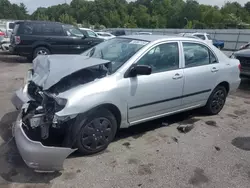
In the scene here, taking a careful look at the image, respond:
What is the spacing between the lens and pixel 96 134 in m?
3.60

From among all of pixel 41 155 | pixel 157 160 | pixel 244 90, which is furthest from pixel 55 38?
pixel 41 155

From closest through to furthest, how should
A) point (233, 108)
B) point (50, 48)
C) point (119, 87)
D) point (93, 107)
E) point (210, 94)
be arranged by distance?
1. point (93, 107)
2. point (119, 87)
3. point (210, 94)
4. point (233, 108)
5. point (50, 48)

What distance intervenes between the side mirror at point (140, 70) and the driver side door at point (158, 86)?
0.09 metres

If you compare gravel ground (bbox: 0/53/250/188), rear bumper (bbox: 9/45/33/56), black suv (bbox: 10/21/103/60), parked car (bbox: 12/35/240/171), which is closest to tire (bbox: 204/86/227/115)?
parked car (bbox: 12/35/240/171)

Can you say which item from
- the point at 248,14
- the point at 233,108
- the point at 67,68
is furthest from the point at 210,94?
the point at 248,14

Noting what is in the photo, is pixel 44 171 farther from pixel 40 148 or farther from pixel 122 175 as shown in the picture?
pixel 122 175

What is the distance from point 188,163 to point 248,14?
79662mm

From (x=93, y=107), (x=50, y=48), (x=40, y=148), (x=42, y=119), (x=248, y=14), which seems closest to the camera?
(x=40, y=148)

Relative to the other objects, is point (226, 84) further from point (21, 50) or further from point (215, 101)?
point (21, 50)

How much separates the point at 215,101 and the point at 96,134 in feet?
9.47

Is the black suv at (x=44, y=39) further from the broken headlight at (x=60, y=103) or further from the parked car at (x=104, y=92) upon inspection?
the broken headlight at (x=60, y=103)

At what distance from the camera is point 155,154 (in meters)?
3.78

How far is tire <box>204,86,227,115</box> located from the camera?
17.3ft

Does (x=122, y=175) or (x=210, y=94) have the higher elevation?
(x=210, y=94)
